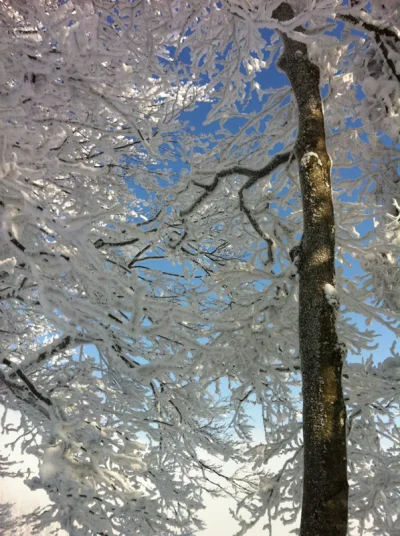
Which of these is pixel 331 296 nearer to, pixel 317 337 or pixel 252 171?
pixel 317 337

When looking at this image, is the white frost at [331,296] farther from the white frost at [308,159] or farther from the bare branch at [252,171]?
the bare branch at [252,171]

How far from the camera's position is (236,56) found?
3871 mm

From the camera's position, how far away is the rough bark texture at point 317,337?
2469 mm

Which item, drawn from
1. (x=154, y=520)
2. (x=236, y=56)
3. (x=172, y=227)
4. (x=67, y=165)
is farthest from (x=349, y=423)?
(x=236, y=56)

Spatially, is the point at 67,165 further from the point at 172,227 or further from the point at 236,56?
the point at 172,227

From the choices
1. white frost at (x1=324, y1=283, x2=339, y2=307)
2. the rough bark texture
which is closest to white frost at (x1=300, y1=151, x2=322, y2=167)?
the rough bark texture

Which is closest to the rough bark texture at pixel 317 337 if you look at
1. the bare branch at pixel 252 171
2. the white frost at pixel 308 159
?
the white frost at pixel 308 159

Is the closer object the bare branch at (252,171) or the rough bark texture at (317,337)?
the rough bark texture at (317,337)

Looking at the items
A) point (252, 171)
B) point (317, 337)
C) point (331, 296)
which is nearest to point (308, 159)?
point (252, 171)

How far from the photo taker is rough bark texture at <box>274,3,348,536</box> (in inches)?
97.2

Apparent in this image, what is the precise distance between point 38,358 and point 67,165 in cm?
279

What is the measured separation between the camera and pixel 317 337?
2.77m

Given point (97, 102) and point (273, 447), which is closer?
point (97, 102)

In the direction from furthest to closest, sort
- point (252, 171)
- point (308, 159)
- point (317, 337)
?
point (252, 171) < point (308, 159) < point (317, 337)
